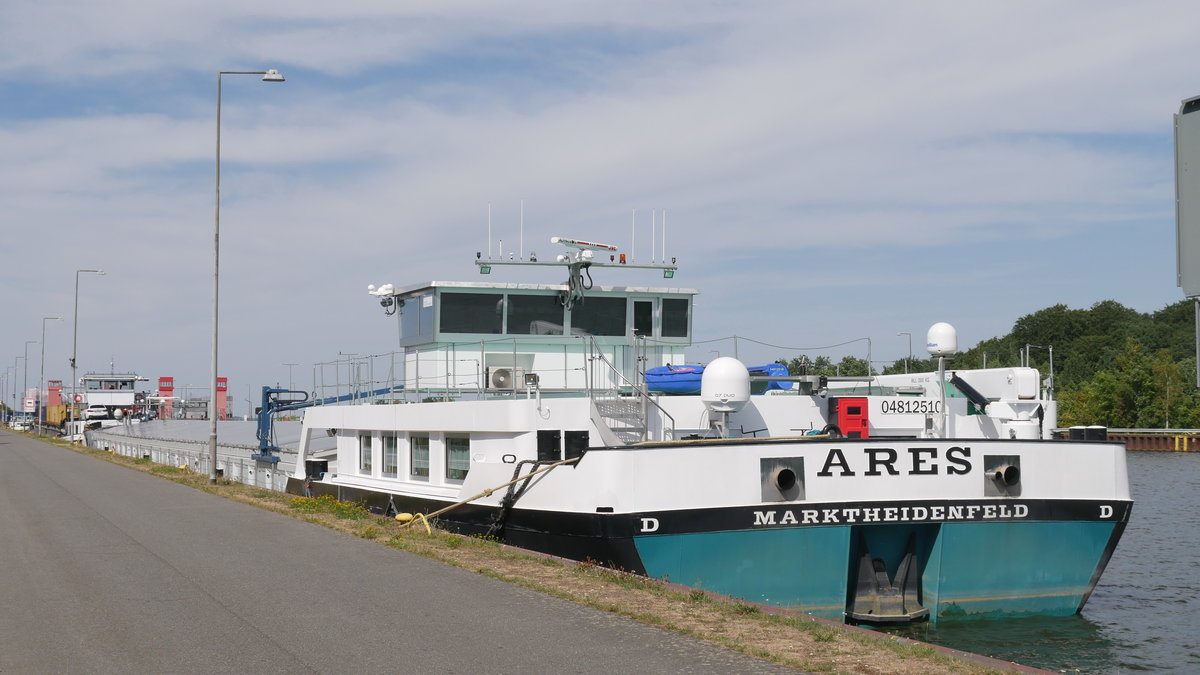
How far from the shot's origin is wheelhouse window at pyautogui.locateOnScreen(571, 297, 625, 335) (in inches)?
729

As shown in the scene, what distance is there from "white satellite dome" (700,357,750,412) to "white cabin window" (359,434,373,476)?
A: 8.50 metres

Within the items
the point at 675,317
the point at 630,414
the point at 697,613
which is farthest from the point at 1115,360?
the point at 697,613

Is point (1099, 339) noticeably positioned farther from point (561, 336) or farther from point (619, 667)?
point (619, 667)

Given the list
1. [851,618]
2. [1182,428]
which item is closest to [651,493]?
[851,618]

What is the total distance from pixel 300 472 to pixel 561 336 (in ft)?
27.9

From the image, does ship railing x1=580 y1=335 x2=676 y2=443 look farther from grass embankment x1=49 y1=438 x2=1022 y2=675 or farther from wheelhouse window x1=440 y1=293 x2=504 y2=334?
wheelhouse window x1=440 y1=293 x2=504 y2=334

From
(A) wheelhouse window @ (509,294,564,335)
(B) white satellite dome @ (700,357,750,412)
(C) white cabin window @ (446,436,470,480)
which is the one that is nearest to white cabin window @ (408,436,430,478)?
(C) white cabin window @ (446,436,470,480)

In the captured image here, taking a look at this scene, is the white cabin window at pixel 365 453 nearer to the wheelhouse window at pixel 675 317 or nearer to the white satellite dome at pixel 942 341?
the wheelhouse window at pixel 675 317

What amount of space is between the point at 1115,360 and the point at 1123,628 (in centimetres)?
7623

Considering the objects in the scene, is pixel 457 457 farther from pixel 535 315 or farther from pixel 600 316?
pixel 600 316

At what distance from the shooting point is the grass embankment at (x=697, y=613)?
7945 millimetres

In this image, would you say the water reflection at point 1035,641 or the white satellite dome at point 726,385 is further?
the white satellite dome at point 726,385

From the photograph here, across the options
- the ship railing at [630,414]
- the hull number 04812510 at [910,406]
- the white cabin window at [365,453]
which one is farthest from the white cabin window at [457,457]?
the hull number 04812510 at [910,406]

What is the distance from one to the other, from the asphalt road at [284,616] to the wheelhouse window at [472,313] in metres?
4.27
